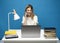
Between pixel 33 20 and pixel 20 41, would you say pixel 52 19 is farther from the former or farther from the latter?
pixel 20 41

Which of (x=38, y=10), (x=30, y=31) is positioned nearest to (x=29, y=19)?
(x=38, y=10)

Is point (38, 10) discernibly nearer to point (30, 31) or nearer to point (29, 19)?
point (29, 19)

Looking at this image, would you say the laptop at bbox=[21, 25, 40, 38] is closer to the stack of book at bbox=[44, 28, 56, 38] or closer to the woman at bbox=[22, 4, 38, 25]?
the stack of book at bbox=[44, 28, 56, 38]

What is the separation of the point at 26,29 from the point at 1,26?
8.64 feet

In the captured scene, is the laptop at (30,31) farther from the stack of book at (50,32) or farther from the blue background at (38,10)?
the blue background at (38,10)

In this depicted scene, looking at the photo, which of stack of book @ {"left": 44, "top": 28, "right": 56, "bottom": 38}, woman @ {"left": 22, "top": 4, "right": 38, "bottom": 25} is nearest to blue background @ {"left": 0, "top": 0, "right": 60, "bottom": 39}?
woman @ {"left": 22, "top": 4, "right": 38, "bottom": 25}

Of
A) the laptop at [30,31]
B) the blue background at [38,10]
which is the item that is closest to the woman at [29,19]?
the blue background at [38,10]

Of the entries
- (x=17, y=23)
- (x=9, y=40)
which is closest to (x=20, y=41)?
(x=9, y=40)

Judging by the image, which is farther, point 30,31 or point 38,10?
point 38,10

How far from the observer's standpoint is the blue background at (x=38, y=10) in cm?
493

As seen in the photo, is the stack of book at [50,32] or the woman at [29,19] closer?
the stack of book at [50,32]

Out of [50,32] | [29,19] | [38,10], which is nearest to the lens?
[50,32]

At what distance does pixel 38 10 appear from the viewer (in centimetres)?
495

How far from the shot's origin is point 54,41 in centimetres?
250
